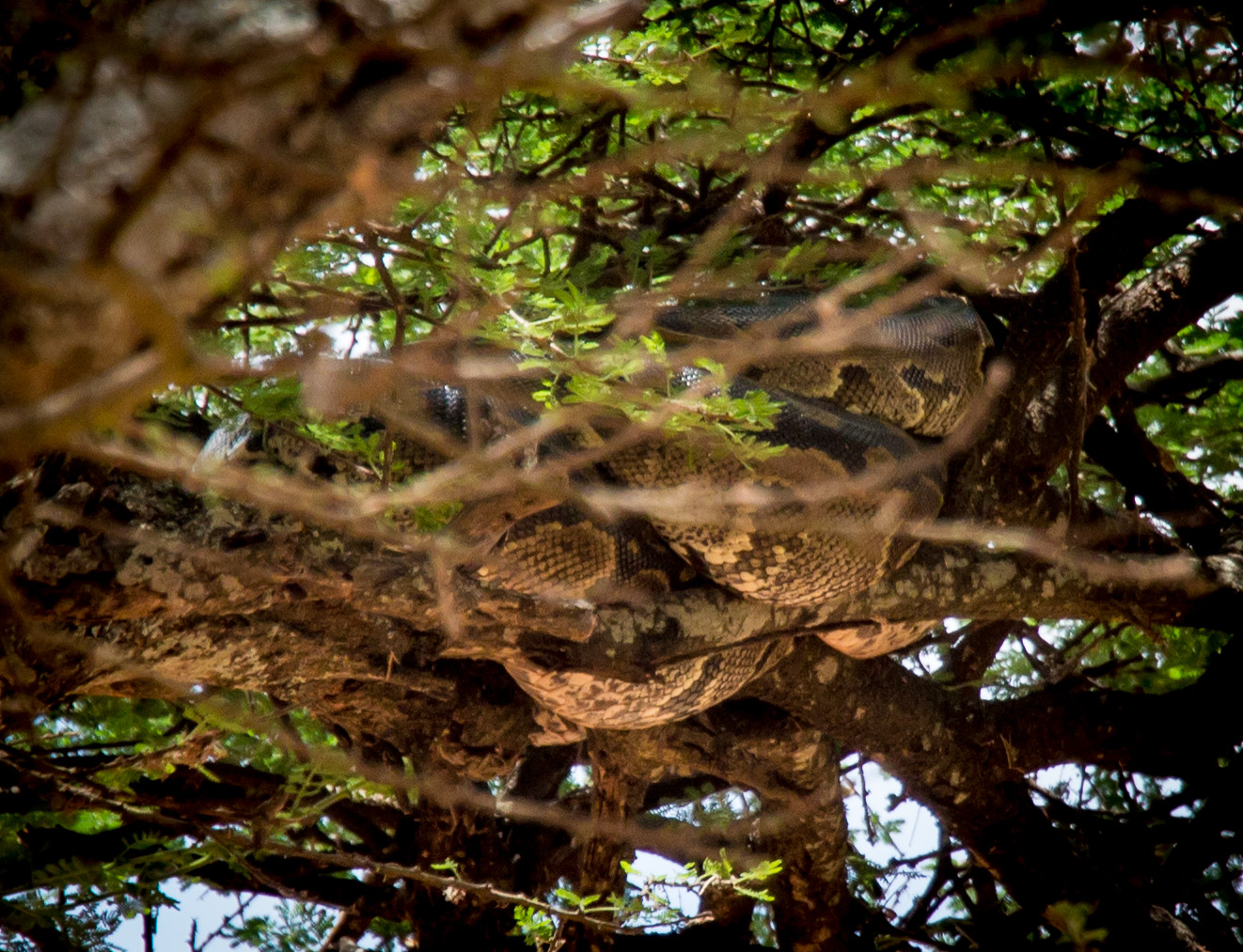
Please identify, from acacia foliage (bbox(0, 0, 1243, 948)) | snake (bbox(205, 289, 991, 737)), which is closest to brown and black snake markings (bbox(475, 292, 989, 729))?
snake (bbox(205, 289, 991, 737))

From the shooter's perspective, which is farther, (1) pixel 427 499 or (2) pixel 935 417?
(2) pixel 935 417

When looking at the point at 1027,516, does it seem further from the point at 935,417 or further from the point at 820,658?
the point at 820,658

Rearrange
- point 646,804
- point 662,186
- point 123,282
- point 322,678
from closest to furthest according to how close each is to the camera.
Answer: point 123,282 → point 322,678 → point 662,186 → point 646,804

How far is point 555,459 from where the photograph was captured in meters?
1.94

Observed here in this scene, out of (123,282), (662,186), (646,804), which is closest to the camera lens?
(123,282)

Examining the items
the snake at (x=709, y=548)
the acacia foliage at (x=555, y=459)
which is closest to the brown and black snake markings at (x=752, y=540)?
the snake at (x=709, y=548)

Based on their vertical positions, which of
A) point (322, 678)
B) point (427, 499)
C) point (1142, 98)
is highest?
point (1142, 98)

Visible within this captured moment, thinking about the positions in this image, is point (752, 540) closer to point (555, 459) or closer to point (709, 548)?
point (709, 548)

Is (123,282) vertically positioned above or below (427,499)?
below

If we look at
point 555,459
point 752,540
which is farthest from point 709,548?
point 555,459

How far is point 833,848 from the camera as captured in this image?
3.46 m

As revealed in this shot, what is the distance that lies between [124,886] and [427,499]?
7.03ft

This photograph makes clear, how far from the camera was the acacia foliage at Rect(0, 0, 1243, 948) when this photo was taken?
0.81 metres

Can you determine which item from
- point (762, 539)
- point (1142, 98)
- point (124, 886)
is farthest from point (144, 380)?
point (1142, 98)
